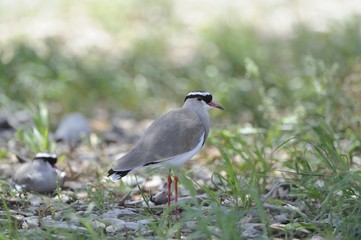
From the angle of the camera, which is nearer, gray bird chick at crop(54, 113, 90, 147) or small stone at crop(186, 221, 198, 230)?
small stone at crop(186, 221, 198, 230)

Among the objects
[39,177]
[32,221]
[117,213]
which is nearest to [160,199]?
[117,213]

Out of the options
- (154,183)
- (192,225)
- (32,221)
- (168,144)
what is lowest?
(154,183)

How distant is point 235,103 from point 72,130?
1.60 m

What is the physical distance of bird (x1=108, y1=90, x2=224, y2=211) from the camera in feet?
15.2

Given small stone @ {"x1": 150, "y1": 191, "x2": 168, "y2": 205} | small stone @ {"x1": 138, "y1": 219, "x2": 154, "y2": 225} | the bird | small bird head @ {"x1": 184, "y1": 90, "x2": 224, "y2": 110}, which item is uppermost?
small bird head @ {"x1": 184, "y1": 90, "x2": 224, "y2": 110}

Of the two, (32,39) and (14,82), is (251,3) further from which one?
(14,82)

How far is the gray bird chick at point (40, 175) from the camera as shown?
530cm

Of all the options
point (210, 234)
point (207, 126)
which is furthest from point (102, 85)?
point (210, 234)

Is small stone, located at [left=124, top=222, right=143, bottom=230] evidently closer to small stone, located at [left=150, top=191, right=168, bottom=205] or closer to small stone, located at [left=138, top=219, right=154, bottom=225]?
small stone, located at [left=138, top=219, right=154, bottom=225]

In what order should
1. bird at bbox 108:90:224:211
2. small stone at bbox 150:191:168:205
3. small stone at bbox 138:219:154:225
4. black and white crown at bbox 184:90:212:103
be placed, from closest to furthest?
small stone at bbox 138:219:154:225 < bird at bbox 108:90:224:211 < small stone at bbox 150:191:168:205 < black and white crown at bbox 184:90:212:103

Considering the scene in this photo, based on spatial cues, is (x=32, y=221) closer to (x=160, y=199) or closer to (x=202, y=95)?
(x=160, y=199)

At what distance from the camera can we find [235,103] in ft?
24.2

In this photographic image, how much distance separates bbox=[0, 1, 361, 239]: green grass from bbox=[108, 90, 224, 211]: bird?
8.7 inches

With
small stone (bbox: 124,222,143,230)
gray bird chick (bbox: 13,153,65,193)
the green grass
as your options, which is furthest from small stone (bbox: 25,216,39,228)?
gray bird chick (bbox: 13,153,65,193)
